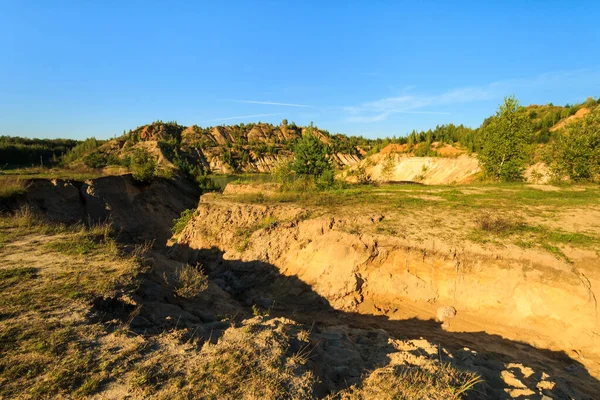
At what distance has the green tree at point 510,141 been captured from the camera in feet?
69.8

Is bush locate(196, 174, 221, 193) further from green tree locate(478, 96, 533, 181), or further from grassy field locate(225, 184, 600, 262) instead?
green tree locate(478, 96, 533, 181)

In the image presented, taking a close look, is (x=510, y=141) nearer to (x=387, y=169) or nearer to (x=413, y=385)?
(x=387, y=169)

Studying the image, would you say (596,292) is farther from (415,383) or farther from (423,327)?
(415,383)

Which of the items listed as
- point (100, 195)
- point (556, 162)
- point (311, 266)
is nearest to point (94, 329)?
point (311, 266)

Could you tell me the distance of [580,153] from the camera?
2011 centimetres

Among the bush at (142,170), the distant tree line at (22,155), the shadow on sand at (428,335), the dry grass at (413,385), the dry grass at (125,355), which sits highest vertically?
the distant tree line at (22,155)

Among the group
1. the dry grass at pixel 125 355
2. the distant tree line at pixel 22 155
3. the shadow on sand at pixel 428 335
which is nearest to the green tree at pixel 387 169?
the shadow on sand at pixel 428 335

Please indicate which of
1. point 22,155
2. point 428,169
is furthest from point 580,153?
point 22,155

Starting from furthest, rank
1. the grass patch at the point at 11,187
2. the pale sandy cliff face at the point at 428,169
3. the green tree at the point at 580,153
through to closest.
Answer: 1. the pale sandy cliff face at the point at 428,169
2. the green tree at the point at 580,153
3. the grass patch at the point at 11,187

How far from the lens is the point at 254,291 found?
10.4 metres

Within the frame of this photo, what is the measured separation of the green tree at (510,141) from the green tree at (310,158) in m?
13.3

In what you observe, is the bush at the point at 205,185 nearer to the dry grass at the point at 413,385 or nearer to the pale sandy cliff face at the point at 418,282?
the pale sandy cliff face at the point at 418,282

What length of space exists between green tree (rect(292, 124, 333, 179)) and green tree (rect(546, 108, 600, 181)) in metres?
17.5

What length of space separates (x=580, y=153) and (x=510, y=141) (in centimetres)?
439
